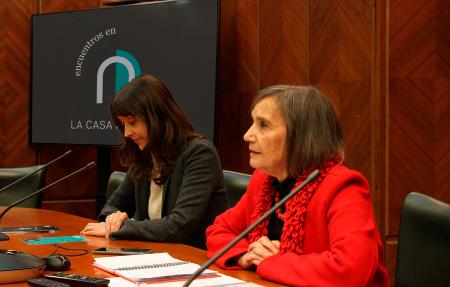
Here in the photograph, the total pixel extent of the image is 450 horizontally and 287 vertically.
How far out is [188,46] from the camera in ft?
16.3

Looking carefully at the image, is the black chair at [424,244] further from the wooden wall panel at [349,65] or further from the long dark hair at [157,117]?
the wooden wall panel at [349,65]

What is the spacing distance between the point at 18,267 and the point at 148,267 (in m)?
0.35

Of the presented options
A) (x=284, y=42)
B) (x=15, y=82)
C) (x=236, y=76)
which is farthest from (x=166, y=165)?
(x=15, y=82)

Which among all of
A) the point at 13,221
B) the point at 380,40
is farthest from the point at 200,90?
the point at 13,221

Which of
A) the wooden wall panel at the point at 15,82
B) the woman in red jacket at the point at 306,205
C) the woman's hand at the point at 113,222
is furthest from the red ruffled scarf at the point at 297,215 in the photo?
the wooden wall panel at the point at 15,82

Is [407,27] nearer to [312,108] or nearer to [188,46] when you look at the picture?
[188,46]

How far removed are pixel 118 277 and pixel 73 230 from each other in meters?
0.96

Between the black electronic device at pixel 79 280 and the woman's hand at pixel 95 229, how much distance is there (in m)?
0.83

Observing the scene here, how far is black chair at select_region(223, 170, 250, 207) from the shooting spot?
114 inches

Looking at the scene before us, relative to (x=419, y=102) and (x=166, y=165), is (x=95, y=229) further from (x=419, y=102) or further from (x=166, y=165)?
(x=419, y=102)

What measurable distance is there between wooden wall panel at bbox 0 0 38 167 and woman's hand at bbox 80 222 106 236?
3102mm

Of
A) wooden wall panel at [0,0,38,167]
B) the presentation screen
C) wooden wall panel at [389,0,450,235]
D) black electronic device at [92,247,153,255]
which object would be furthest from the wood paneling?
black electronic device at [92,247,153,255]

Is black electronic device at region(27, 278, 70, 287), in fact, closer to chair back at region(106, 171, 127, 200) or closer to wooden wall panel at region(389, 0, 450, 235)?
chair back at region(106, 171, 127, 200)

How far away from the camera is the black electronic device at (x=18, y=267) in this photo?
5.98 feet
